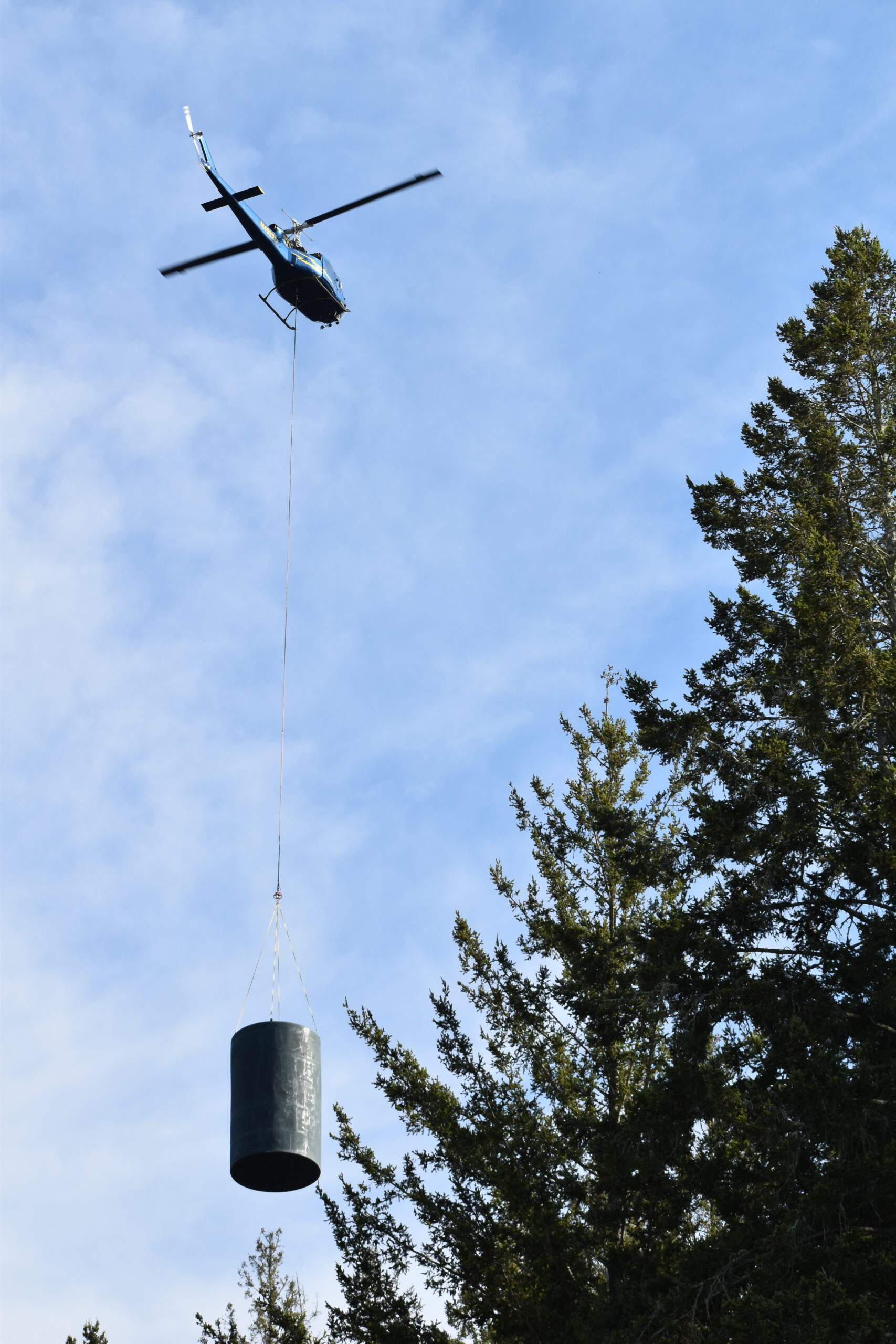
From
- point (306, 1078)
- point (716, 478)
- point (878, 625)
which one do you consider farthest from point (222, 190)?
point (306, 1078)

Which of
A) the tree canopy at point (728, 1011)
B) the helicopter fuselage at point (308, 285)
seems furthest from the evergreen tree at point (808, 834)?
the helicopter fuselage at point (308, 285)

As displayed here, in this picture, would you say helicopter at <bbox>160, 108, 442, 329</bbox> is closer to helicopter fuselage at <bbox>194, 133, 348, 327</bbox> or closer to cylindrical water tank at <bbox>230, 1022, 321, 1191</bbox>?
helicopter fuselage at <bbox>194, 133, 348, 327</bbox>

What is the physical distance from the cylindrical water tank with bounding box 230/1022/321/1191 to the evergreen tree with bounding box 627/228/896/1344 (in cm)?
305

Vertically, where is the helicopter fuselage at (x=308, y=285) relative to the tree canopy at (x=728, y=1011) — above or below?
above

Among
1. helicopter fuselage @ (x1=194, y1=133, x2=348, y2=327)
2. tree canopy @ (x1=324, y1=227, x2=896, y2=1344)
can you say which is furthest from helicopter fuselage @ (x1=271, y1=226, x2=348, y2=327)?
tree canopy @ (x1=324, y1=227, x2=896, y2=1344)

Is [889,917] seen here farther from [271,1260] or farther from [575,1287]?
[271,1260]

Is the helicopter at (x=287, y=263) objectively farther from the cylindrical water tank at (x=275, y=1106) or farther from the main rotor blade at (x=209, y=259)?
the cylindrical water tank at (x=275, y=1106)

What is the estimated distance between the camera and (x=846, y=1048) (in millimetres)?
11922

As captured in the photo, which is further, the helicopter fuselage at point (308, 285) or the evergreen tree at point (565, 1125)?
→ the helicopter fuselage at point (308, 285)

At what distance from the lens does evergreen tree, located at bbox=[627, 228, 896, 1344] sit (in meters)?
10.9

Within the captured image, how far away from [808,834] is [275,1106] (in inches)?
188

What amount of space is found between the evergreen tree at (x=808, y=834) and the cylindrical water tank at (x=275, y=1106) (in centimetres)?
305

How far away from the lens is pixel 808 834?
42.1 feet

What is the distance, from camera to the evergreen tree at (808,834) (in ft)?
35.7
